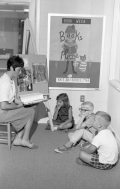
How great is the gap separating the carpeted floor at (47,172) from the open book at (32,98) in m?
0.61

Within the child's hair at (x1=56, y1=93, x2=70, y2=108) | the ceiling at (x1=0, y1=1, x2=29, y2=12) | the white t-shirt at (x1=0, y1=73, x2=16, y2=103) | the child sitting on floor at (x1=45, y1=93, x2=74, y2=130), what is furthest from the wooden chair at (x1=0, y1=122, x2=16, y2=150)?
the ceiling at (x1=0, y1=1, x2=29, y2=12)

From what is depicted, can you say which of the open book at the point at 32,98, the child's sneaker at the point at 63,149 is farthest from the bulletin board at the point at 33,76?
the child's sneaker at the point at 63,149

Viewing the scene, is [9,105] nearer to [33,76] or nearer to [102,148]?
[33,76]

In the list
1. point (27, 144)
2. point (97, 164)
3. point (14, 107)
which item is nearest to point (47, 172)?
point (97, 164)

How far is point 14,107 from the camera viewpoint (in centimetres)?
396

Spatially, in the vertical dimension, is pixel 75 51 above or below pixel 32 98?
above

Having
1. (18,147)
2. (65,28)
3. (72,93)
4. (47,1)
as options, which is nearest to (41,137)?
(18,147)

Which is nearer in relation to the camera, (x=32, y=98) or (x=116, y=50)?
(x=32, y=98)

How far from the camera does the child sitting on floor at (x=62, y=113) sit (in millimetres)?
4949

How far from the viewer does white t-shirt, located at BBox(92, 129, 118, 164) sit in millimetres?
3324

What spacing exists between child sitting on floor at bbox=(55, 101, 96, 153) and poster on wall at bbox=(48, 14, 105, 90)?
104cm

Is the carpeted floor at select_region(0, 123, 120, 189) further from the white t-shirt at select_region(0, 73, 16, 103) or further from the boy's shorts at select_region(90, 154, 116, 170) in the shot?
the white t-shirt at select_region(0, 73, 16, 103)

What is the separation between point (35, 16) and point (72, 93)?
140cm

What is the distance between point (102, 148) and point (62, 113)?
5.66 ft
